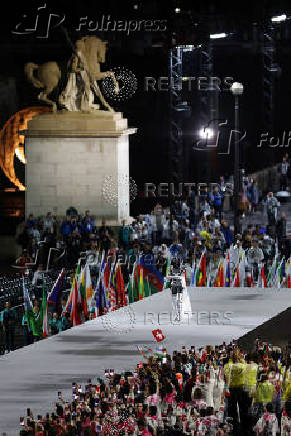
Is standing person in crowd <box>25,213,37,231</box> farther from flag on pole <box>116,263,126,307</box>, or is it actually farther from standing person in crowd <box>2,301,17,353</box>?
standing person in crowd <box>2,301,17,353</box>

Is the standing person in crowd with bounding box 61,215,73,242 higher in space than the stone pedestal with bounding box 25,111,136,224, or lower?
lower

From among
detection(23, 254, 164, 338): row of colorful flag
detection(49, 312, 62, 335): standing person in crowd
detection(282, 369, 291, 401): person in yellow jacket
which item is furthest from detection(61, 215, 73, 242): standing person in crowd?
detection(282, 369, 291, 401): person in yellow jacket

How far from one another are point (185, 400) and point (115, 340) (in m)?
7.93

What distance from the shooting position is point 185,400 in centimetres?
2573

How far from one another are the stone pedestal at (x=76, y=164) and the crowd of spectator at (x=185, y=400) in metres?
21.6

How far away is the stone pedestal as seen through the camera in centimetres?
5041

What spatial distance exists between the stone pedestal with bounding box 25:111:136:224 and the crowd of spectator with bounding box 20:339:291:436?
21.6 meters

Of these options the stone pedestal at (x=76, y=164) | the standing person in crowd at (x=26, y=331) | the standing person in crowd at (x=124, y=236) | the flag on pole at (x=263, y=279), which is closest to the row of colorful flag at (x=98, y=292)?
the standing person in crowd at (x=26, y=331)

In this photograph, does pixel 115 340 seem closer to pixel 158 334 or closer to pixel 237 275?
pixel 158 334

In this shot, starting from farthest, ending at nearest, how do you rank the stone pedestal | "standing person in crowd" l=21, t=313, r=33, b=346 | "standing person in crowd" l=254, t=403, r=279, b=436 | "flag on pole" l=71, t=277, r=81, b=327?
the stone pedestal < "flag on pole" l=71, t=277, r=81, b=327 < "standing person in crowd" l=21, t=313, r=33, b=346 < "standing person in crowd" l=254, t=403, r=279, b=436

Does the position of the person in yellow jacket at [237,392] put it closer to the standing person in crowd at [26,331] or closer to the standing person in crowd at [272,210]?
the standing person in crowd at [26,331]

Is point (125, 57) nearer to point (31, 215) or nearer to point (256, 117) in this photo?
point (256, 117)

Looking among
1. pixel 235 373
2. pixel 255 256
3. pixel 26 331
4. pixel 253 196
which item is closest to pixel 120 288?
pixel 255 256

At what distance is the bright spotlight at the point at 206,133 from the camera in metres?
56.8
